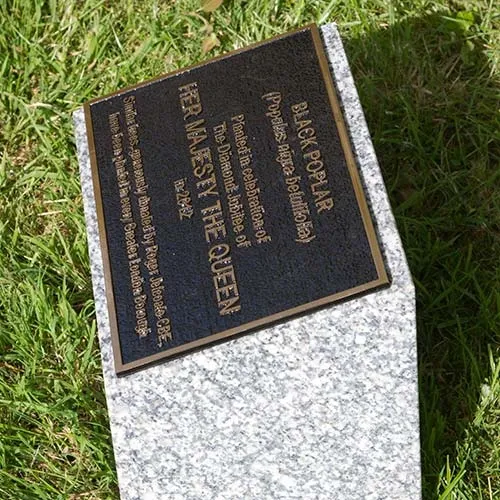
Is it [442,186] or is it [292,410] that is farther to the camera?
[442,186]

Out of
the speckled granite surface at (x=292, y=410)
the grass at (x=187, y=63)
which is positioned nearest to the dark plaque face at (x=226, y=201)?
the speckled granite surface at (x=292, y=410)

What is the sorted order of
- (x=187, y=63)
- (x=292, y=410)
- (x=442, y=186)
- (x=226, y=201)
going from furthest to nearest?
(x=187, y=63)
(x=442, y=186)
(x=226, y=201)
(x=292, y=410)

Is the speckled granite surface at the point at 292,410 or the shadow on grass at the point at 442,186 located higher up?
the shadow on grass at the point at 442,186

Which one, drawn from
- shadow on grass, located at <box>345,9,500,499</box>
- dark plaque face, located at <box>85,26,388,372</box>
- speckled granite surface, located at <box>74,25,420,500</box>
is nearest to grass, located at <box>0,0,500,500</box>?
shadow on grass, located at <box>345,9,500,499</box>

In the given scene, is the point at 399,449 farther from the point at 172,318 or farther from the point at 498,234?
the point at 498,234

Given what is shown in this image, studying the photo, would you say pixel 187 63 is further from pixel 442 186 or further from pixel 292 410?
pixel 292 410

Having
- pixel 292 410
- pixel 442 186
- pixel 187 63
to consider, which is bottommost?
pixel 292 410

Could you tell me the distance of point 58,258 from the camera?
9.39ft

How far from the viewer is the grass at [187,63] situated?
2.48 meters

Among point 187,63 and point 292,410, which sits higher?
point 187,63

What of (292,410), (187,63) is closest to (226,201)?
(292,410)

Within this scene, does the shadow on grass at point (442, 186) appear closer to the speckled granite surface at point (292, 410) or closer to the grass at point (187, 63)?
the grass at point (187, 63)

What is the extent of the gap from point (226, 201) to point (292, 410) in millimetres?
570

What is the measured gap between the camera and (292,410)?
2055mm
